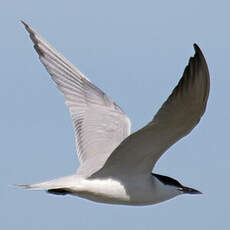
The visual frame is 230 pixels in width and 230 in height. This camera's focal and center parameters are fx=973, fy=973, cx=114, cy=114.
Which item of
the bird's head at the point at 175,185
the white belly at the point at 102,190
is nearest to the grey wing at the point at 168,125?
the white belly at the point at 102,190

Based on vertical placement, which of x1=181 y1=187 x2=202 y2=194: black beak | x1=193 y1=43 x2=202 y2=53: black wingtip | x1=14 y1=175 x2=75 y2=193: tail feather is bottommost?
x1=181 y1=187 x2=202 y2=194: black beak

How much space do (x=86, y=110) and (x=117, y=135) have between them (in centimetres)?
78

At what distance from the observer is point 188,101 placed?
801 centimetres

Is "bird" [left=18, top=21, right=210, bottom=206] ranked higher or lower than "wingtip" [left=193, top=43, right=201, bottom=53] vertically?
lower

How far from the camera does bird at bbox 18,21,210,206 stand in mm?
8000

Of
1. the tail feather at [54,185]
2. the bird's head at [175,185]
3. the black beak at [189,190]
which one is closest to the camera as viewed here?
the tail feather at [54,185]

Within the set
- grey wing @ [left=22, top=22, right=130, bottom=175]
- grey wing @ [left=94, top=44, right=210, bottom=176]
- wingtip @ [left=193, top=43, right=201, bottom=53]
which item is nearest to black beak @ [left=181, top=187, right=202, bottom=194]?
grey wing @ [left=94, top=44, right=210, bottom=176]

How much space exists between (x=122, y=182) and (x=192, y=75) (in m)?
1.79

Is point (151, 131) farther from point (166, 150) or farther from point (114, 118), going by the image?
point (114, 118)

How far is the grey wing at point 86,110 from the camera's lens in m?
10.2

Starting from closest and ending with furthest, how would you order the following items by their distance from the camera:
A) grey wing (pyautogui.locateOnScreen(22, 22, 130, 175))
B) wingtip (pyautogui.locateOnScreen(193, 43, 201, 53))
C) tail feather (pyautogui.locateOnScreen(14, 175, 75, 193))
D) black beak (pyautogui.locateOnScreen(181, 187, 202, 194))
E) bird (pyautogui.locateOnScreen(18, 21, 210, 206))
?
wingtip (pyautogui.locateOnScreen(193, 43, 201, 53)) < bird (pyautogui.locateOnScreen(18, 21, 210, 206)) < tail feather (pyautogui.locateOnScreen(14, 175, 75, 193)) < black beak (pyautogui.locateOnScreen(181, 187, 202, 194)) < grey wing (pyautogui.locateOnScreen(22, 22, 130, 175))

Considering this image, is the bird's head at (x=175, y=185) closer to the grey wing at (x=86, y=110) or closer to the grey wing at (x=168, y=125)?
the grey wing at (x=168, y=125)

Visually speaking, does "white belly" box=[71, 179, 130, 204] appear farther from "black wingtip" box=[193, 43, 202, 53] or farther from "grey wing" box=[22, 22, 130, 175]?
"black wingtip" box=[193, 43, 202, 53]

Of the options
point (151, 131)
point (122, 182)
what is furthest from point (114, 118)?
point (151, 131)
